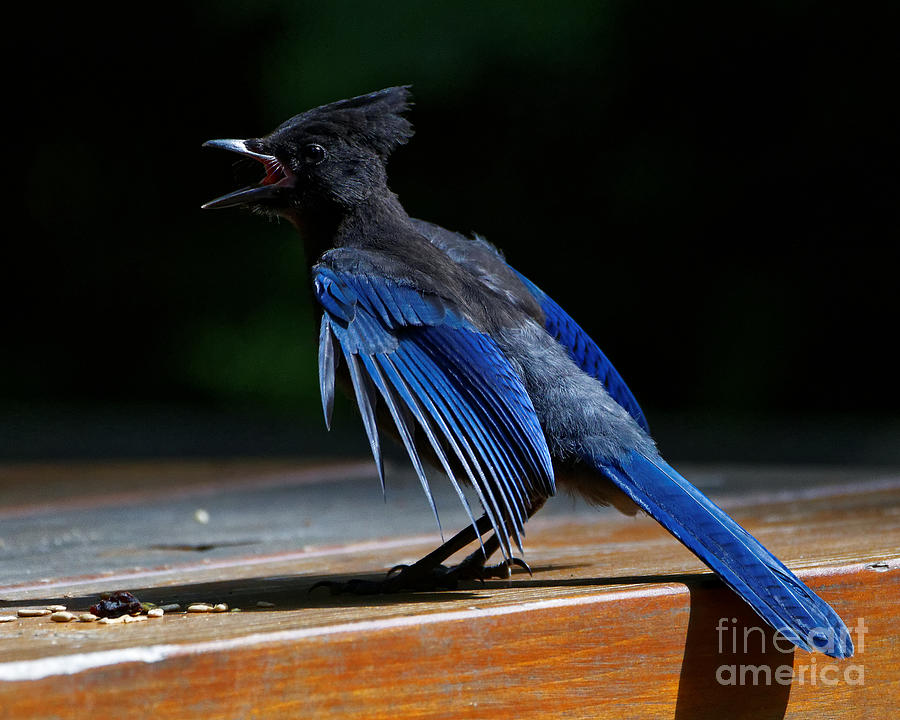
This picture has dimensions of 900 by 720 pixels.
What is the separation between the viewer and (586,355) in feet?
8.11

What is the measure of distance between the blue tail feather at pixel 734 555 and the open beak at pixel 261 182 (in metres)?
0.95

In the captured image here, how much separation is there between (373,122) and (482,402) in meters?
0.77

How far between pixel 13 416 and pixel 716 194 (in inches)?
153

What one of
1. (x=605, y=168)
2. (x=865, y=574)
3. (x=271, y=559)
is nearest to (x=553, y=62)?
(x=605, y=168)

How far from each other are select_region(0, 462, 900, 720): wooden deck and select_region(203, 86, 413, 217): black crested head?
2.44 feet

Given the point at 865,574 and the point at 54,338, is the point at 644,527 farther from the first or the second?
the point at 54,338

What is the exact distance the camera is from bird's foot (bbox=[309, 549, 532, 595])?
203 centimetres

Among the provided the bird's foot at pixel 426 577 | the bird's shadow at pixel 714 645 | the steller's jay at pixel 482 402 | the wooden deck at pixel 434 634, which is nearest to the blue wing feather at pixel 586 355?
the steller's jay at pixel 482 402

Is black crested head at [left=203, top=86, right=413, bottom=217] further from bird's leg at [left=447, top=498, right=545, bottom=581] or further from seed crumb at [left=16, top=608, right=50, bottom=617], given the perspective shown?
seed crumb at [left=16, top=608, right=50, bottom=617]

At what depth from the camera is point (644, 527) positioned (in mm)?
3018

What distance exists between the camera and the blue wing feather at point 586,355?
8.02 ft

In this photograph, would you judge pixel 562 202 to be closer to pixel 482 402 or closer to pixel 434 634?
pixel 482 402

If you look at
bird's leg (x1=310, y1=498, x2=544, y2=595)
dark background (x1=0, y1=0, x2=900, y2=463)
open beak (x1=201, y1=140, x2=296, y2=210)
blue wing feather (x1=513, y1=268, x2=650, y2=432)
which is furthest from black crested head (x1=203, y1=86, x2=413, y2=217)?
dark background (x1=0, y1=0, x2=900, y2=463)

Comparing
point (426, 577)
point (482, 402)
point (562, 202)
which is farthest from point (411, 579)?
point (562, 202)
